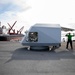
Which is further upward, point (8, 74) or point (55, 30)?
point (55, 30)

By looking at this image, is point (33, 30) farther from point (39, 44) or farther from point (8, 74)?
point (8, 74)

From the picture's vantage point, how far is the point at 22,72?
9.80 m

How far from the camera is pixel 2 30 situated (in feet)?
314

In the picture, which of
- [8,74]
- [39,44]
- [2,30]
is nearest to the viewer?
[8,74]

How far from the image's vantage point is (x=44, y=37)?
67.5 feet

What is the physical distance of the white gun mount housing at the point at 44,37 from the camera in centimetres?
2030

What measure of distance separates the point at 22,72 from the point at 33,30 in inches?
448

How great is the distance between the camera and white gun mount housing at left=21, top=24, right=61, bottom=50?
799 inches

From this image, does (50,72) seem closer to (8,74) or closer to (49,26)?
(8,74)

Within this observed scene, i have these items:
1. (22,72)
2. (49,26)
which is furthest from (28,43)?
(22,72)

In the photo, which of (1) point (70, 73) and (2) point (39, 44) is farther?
(2) point (39, 44)

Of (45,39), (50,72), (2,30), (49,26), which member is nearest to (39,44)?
(45,39)

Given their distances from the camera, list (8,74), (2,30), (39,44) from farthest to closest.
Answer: (2,30) < (39,44) < (8,74)

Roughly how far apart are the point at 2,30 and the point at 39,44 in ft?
253
